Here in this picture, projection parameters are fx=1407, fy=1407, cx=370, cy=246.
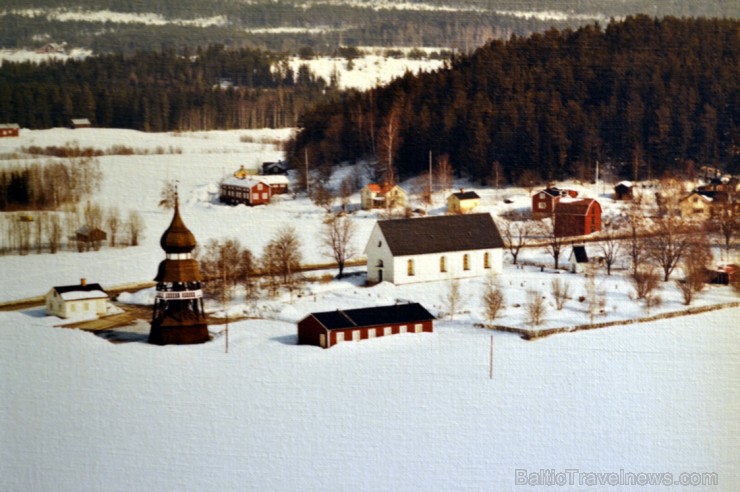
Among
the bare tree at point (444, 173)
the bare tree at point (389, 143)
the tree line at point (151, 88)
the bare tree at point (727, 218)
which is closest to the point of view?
the tree line at point (151, 88)

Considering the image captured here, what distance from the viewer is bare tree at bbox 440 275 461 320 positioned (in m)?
9.55

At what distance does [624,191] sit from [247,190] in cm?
373

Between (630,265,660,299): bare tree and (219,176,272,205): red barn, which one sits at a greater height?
(219,176,272,205): red barn

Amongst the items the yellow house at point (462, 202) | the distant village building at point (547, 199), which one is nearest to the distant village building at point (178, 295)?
the yellow house at point (462, 202)

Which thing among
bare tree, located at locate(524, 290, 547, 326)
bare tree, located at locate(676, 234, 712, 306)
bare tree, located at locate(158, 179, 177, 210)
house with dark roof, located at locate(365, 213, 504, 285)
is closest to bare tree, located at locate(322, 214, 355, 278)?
house with dark roof, located at locate(365, 213, 504, 285)

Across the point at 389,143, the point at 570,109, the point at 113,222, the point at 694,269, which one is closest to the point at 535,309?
the point at 694,269

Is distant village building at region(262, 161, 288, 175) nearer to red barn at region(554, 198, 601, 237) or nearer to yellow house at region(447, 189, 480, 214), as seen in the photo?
yellow house at region(447, 189, 480, 214)

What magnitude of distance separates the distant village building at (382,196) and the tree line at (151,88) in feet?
3.46

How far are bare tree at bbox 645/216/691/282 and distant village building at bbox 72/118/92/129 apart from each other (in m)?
4.24

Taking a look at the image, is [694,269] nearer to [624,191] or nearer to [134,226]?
[624,191]

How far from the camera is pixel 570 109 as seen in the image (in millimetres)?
13898

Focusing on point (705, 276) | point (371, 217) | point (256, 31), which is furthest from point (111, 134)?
point (705, 276)

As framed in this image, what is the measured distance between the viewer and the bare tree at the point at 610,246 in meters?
10.7

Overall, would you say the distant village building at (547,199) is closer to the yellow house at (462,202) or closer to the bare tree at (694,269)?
the yellow house at (462,202)
